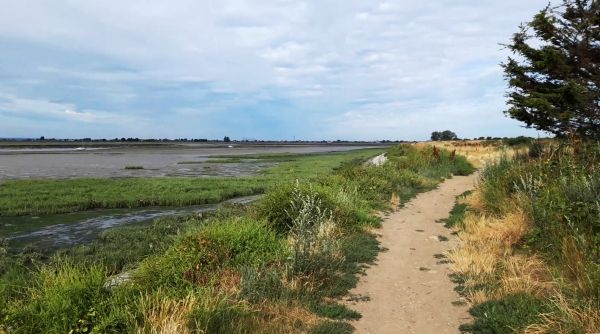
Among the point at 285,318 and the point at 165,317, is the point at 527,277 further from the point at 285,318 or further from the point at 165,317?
Answer: the point at 165,317

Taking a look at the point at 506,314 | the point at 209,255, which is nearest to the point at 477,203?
the point at 506,314

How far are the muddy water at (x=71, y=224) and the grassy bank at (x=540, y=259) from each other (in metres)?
12.9

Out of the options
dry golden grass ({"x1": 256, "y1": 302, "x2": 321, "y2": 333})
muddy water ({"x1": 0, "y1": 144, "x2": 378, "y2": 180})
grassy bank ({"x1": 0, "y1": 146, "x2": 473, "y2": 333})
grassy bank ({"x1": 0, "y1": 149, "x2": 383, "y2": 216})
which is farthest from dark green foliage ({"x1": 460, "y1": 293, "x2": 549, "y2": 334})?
muddy water ({"x1": 0, "y1": 144, "x2": 378, "y2": 180})

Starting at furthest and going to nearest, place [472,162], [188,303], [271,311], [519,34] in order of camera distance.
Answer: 1. [472,162]
2. [519,34]
3. [271,311]
4. [188,303]

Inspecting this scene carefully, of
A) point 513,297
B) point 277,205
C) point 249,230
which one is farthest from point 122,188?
point 513,297

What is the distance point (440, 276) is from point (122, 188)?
24.8 metres

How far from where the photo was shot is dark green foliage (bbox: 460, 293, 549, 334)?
559 centimetres

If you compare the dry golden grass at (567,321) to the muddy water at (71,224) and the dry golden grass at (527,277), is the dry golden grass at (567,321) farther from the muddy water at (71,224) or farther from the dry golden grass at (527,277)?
the muddy water at (71,224)

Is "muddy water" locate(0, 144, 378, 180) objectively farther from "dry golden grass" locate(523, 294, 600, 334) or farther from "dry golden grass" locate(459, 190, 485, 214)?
"dry golden grass" locate(523, 294, 600, 334)

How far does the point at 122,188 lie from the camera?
1135 inches

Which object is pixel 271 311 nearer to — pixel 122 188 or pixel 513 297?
pixel 513 297

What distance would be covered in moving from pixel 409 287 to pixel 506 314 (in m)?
2.11

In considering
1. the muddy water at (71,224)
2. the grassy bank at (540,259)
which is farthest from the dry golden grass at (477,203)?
the muddy water at (71,224)

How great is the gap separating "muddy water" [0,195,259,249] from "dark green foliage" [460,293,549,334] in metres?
13.3
